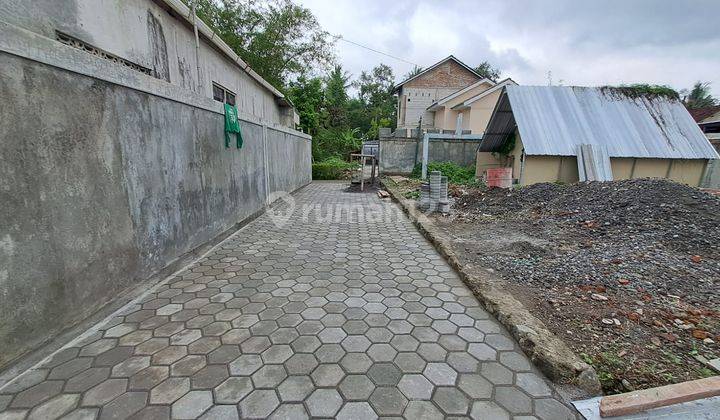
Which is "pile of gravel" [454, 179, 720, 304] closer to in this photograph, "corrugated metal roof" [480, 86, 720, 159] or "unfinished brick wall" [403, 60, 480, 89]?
"corrugated metal roof" [480, 86, 720, 159]

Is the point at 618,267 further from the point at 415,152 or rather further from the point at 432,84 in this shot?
the point at 432,84

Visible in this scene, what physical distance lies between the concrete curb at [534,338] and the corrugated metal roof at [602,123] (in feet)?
22.4

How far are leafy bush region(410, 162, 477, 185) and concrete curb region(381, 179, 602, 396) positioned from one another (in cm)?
833

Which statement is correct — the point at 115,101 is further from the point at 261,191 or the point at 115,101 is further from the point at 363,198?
the point at 363,198

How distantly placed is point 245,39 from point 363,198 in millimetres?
13261

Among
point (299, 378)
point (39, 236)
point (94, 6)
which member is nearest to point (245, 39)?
point (94, 6)

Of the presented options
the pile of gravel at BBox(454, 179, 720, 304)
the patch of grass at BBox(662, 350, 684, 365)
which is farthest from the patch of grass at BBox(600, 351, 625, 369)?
the pile of gravel at BBox(454, 179, 720, 304)

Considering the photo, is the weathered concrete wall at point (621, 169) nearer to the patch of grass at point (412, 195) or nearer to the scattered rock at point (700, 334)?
the patch of grass at point (412, 195)

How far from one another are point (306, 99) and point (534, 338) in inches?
767

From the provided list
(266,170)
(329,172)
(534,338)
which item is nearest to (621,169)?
(534,338)

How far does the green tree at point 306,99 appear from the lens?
1911 cm

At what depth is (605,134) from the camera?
8.96 metres

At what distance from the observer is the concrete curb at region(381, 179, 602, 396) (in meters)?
1.95

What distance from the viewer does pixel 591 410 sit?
1781 mm
